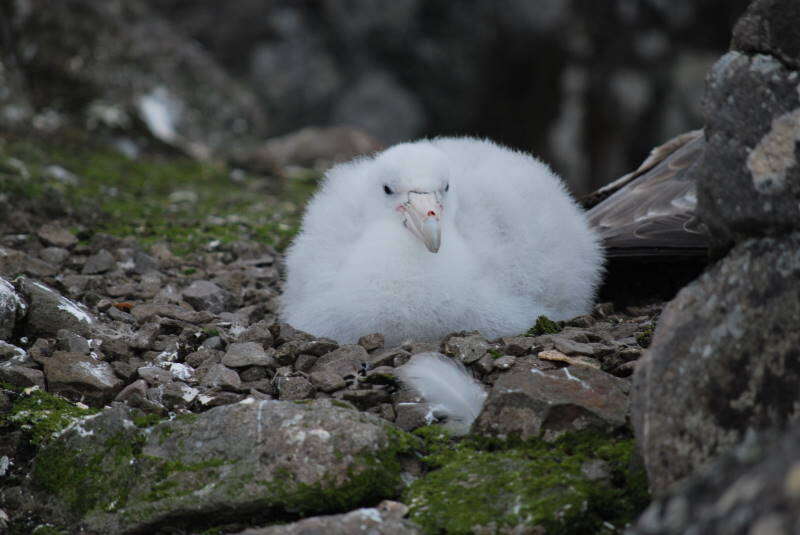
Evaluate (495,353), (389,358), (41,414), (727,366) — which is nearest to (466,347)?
(495,353)

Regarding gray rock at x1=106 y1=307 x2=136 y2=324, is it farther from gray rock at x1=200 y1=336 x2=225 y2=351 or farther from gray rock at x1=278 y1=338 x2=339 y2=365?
gray rock at x1=278 y1=338 x2=339 y2=365

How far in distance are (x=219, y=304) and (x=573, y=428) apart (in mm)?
1991

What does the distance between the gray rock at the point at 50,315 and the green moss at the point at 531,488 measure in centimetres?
146

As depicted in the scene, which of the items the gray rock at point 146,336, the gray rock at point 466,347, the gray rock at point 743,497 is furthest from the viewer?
the gray rock at point 146,336

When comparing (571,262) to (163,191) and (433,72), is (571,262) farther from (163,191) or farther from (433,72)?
(433,72)

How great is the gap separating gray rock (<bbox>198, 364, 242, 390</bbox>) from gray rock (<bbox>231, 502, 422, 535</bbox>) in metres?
0.81

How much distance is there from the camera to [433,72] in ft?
37.5

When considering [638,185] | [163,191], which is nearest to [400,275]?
[638,185]

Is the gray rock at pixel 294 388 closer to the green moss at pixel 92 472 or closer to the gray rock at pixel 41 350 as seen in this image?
the green moss at pixel 92 472

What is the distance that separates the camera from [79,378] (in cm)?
312

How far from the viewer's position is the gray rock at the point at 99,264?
4441mm

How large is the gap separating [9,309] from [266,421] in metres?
1.21

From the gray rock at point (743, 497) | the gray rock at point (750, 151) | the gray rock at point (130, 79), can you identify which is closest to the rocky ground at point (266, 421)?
the gray rock at point (750, 151)

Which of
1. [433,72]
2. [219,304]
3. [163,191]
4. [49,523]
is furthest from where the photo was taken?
[433,72]
